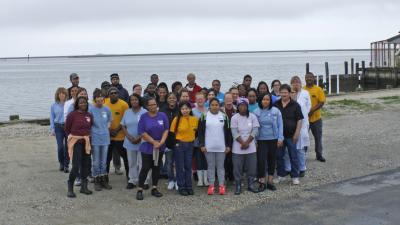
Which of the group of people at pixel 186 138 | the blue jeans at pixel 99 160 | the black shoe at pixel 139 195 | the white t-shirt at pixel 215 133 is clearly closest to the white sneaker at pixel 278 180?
the group of people at pixel 186 138

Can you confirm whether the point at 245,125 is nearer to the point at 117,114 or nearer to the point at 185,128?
the point at 185,128

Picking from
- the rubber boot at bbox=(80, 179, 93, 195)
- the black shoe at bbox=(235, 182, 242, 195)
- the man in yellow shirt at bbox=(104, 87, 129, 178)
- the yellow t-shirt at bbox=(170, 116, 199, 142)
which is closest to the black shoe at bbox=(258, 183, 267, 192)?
the black shoe at bbox=(235, 182, 242, 195)

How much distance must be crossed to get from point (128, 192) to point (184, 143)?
1.27 m

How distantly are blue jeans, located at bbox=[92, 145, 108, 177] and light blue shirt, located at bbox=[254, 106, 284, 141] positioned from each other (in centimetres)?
259

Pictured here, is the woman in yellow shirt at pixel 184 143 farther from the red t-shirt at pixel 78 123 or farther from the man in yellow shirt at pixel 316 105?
the man in yellow shirt at pixel 316 105

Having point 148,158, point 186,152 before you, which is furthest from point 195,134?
point 148,158

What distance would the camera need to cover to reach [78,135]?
8.49 m

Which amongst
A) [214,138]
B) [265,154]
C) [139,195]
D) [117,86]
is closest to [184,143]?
[214,138]

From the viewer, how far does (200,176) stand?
9172mm

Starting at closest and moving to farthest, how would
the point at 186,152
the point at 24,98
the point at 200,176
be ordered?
the point at 186,152
the point at 200,176
the point at 24,98

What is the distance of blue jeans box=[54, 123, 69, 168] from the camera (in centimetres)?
1023

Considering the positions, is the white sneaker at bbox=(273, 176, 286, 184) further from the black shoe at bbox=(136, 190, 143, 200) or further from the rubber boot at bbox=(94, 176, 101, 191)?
the rubber boot at bbox=(94, 176, 101, 191)

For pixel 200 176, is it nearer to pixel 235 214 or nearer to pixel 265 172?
pixel 265 172

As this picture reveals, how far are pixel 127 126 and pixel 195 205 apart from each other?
184cm
